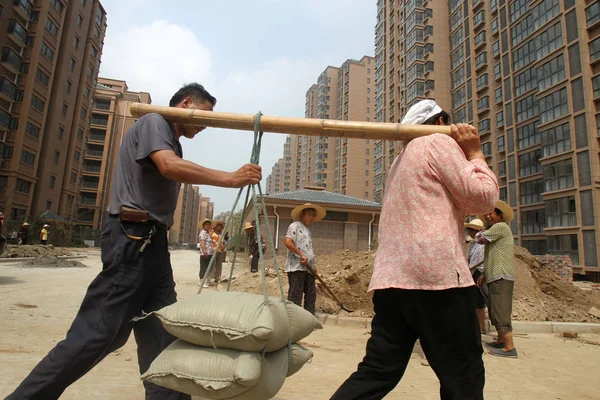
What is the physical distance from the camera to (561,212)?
26156mm

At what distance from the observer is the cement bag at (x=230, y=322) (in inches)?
57.1

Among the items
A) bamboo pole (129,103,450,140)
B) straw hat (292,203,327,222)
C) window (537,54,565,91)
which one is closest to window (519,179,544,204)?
window (537,54,565,91)

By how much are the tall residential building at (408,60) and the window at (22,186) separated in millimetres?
36576

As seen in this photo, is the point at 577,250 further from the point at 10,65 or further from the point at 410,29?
the point at 10,65

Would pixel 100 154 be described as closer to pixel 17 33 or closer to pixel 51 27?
pixel 51 27

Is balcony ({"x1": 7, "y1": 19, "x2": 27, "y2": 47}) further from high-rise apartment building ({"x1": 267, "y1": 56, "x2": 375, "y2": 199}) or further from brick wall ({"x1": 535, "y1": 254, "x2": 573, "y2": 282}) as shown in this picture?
high-rise apartment building ({"x1": 267, "y1": 56, "x2": 375, "y2": 199})

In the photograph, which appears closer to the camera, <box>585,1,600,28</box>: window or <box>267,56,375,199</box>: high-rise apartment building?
<box>585,1,600,28</box>: window

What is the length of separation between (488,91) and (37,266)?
39740 mm

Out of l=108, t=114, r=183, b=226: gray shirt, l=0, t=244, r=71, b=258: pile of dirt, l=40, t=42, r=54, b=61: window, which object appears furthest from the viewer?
l=40, t=42, r=54, b=61: window

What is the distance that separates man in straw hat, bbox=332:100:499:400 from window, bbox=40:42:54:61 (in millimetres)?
45005

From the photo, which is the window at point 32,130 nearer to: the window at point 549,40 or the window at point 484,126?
the window at point 484,126

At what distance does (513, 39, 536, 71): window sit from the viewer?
103ft

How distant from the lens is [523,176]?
32719mm

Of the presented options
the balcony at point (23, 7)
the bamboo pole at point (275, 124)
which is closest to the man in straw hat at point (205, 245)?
the bamboo pole at point (275, 124)
